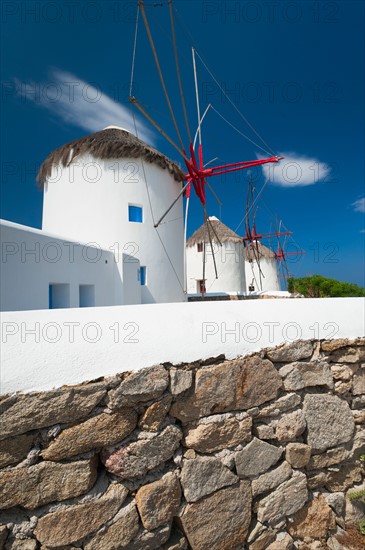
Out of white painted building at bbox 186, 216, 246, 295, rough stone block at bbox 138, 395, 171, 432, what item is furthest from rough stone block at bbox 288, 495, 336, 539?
white painted building at bbox 186, 216, 246, 295

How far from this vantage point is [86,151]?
26.7 feet

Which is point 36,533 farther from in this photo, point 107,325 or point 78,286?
point 78,286

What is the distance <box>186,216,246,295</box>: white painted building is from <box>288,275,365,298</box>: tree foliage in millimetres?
7729

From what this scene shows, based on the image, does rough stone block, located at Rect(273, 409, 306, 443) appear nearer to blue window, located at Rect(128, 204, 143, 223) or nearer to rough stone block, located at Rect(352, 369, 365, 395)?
rough stone block, located at Rect(352, 369, 365, 395)

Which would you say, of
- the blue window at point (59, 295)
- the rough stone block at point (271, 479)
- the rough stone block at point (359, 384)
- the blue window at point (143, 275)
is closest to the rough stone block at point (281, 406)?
the rough stone block at point (271, 479)

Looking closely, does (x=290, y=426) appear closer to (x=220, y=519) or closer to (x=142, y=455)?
(x=220, y=519)

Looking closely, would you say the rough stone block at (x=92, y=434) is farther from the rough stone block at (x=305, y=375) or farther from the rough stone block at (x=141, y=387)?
the rough stone block at (x=305, y=375)

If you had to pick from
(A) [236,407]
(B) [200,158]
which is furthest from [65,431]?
(B) [200,158]

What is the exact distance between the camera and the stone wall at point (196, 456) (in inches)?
66.8

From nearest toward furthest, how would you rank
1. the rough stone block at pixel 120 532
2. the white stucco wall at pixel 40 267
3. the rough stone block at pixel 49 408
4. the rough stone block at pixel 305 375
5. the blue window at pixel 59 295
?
the rough stone block at pixel 49 408
the rough stone block at pixel 120 532
the rough stone block at pixel 305 375
the white stucco wall at pixel 40 267
the blue window at pixel 59 295

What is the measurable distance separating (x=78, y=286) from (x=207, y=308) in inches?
158

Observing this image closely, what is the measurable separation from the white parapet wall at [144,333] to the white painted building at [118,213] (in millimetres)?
4354

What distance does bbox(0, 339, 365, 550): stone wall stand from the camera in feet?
5.57

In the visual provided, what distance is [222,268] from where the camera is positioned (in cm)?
1872
